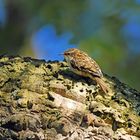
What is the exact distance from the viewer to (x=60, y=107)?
6.29ft

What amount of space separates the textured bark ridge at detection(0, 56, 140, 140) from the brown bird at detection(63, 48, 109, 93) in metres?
0.02

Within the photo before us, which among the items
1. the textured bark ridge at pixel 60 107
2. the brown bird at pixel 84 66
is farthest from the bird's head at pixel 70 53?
the textured bark ridge at pixel 60 107

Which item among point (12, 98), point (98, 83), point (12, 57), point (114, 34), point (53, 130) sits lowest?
point (53, 130)

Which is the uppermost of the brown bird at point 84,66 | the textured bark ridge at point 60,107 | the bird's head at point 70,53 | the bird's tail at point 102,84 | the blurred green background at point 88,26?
the blurred green background at point 88,26

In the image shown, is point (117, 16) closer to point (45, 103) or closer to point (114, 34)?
point (114, 34)

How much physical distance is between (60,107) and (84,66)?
38cm

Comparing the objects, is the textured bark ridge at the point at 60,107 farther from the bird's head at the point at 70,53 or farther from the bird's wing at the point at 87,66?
the bird's head at the point at 70,53

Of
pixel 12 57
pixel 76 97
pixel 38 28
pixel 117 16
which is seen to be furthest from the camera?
pixel 38 28

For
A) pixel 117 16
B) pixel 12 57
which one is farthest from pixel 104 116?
pixel 117 16

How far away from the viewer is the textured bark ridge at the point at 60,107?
6.04 ft

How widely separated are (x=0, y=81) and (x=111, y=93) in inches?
15.0

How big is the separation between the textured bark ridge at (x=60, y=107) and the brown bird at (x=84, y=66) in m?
0.02

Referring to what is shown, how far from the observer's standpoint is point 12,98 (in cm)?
195

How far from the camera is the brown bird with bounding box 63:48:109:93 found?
2.12 m
